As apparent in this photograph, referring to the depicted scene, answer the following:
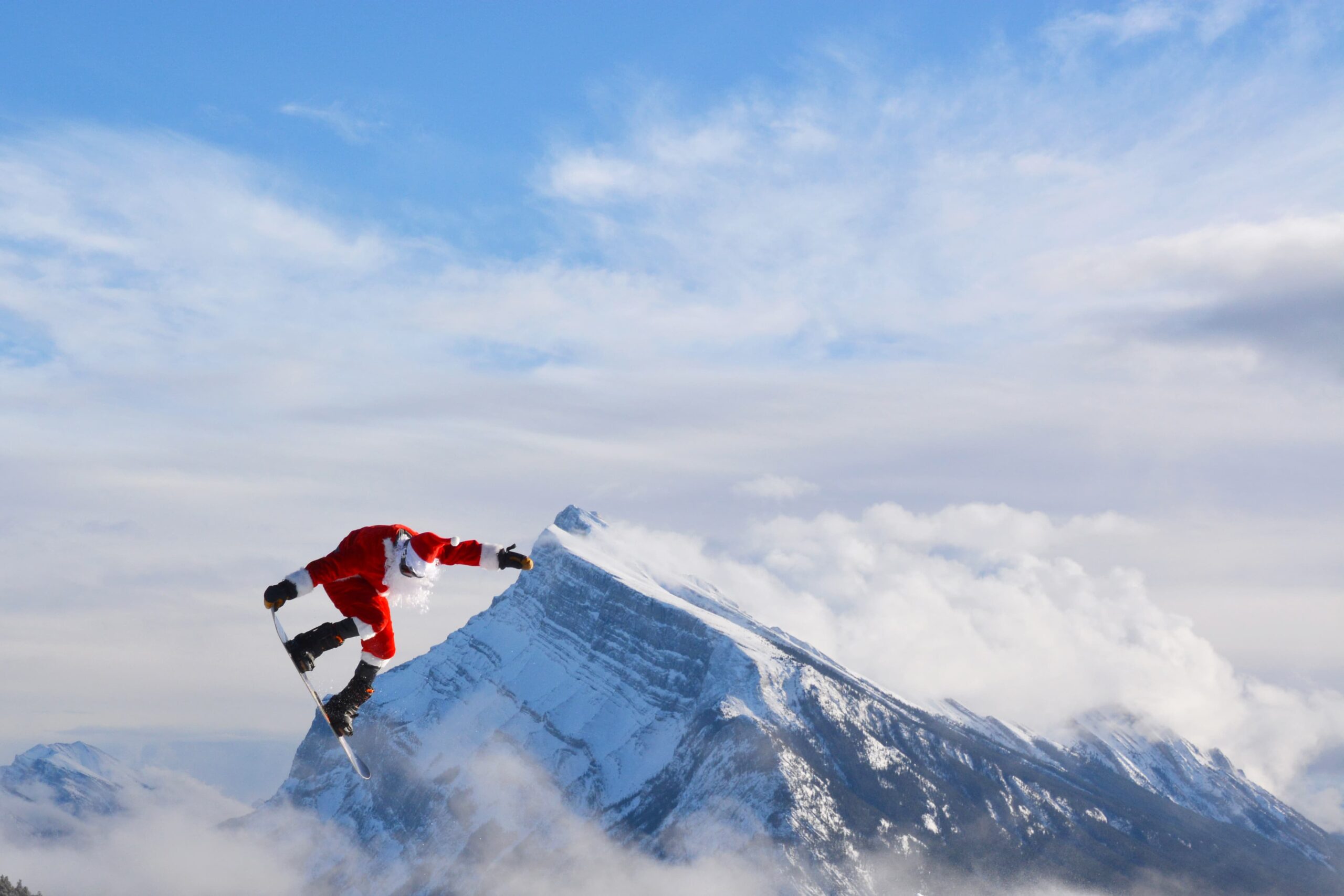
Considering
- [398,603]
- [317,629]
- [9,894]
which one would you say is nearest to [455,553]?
[398,603]

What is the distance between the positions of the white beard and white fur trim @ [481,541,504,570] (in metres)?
1.13

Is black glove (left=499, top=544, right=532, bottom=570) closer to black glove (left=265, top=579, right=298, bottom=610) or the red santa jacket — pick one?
the red santa jacket

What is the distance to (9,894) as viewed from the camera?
324ft

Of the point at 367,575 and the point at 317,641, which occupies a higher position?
the point at 367,575

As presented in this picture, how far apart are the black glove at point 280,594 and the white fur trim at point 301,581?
0.12 ft

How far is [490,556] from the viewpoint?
19844 mm

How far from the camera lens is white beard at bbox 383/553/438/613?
67.2 ft

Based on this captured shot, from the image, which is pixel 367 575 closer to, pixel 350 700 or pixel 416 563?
pixel 416 563

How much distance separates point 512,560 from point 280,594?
444 centimetres

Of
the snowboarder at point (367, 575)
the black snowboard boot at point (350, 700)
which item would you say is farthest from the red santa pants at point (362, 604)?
the black snowboard boot at point (350, 700)

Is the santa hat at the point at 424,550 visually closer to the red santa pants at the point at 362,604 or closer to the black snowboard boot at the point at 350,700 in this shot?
the red santa pants at the point at 362,604

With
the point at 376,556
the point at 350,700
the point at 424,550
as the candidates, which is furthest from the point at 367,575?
the point at 350,700

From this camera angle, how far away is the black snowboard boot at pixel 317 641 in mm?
20547

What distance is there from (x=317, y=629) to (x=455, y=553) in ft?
10.8
